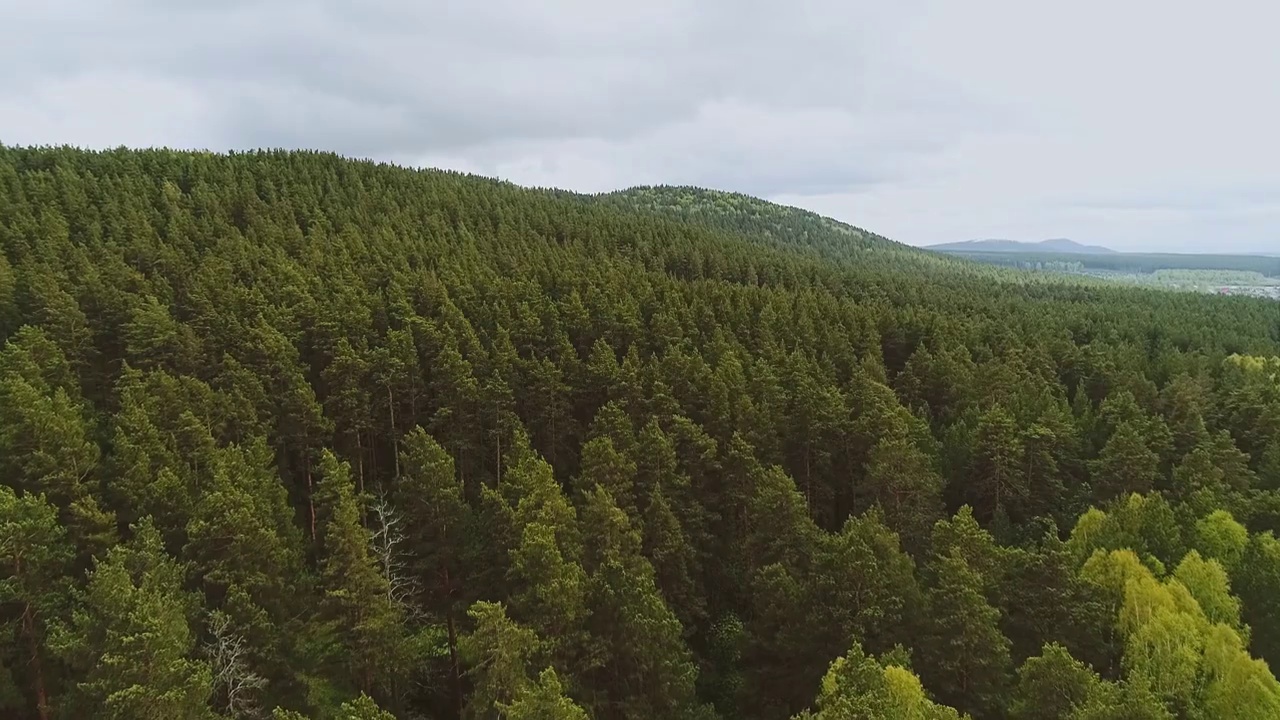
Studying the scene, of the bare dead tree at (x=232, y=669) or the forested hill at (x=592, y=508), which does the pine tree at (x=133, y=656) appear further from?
the bare dead tree at (x=232, y=669)

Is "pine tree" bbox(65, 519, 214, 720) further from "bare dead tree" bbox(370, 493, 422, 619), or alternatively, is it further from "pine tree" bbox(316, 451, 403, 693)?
"bare dead tree" bbox(370, 493, 422, 619)

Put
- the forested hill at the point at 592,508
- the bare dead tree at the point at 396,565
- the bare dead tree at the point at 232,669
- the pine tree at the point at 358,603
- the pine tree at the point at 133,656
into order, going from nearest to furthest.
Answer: the pine tree at the point at 133,656 < the bare dead tree at the point at 232,669 < the forested hill at the point at 592,508 < the pine tree at the point at 358,603 < the bare dead tree at the point at 396,565

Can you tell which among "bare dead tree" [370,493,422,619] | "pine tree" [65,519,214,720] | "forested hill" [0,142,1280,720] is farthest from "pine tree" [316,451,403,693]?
"pine tree" [65,519,214,720]

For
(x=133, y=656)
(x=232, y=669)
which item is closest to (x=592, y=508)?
(x=232, y=669)

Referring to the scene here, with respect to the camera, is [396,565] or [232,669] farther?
[396,565]

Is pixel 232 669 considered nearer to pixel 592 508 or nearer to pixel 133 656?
pixel 133 656

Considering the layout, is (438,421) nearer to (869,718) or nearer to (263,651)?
(263,651)

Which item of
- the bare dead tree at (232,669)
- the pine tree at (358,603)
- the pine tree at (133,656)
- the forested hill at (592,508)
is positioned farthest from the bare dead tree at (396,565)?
the pine tree at (133,656)

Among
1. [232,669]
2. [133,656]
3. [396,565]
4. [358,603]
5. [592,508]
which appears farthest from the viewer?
[592,508]
